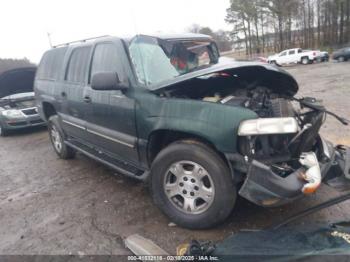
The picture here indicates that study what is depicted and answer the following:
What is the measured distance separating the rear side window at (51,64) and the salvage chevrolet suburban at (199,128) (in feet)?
3.41

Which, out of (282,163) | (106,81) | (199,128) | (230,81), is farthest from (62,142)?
(282,163)

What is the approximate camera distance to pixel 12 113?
326 inches

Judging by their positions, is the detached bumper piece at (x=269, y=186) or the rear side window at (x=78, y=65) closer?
the detached bumper piece at (x=269, y=186)

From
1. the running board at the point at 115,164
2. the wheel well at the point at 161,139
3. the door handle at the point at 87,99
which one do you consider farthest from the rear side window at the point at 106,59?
the running board at the point at 115,164

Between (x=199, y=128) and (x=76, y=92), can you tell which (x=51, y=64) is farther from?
(x=199, y=128)

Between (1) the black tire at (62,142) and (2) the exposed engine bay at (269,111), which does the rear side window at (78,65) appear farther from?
(2) the exposed engine bay at (269,111)

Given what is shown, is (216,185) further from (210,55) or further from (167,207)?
(210,55)

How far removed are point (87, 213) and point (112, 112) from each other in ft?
4.00

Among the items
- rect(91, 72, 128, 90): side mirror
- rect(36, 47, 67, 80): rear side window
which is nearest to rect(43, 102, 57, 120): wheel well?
rect(36, 47, 67, 80): rear side window

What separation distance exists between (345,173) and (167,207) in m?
1.72

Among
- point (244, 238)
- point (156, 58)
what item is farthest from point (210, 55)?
point (244, 238)

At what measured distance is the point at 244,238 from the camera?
245 cm

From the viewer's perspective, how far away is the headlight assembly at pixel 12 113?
8.24 m

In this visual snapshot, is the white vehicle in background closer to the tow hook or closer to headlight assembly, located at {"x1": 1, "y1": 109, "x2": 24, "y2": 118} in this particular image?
headlight assembly, located at {"x1": 1, "y1": 109, "x2": 24, "y2": 118}
